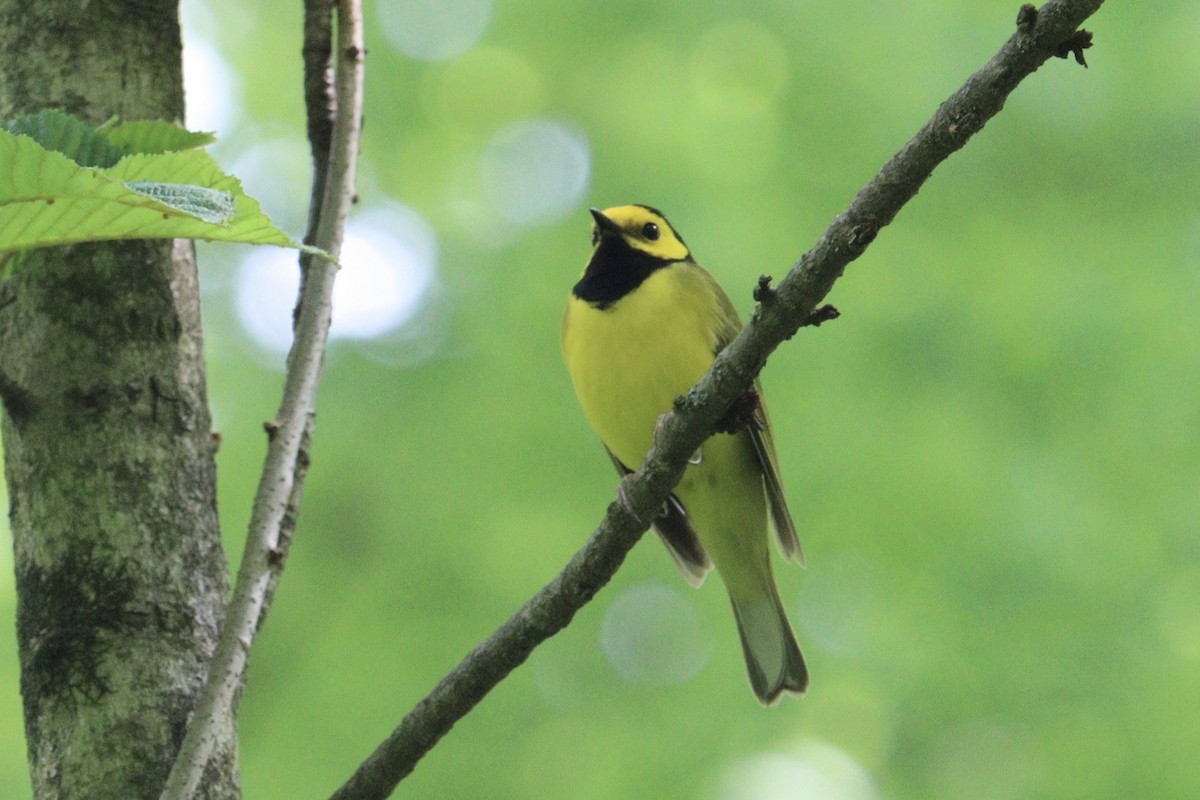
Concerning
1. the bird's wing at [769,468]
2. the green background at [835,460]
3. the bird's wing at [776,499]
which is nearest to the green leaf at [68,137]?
the bird's wing at [769,468]

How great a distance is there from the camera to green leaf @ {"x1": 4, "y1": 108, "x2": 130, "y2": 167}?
1973 mm

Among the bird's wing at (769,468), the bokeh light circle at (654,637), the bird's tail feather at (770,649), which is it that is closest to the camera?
the bird's wing at (769,468)

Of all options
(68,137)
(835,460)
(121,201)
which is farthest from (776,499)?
(121,201)

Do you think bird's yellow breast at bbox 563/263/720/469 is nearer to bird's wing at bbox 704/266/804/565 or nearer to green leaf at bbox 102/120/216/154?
bird's wing at bbox 704/266/804/565

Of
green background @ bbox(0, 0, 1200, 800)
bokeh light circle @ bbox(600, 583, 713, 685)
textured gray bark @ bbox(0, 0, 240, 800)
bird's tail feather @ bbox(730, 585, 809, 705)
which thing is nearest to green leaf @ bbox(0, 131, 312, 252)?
textured gray bark @ bbox(0, 0, 240, 800)

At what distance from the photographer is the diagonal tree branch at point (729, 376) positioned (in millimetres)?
1801

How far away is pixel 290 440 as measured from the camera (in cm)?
242

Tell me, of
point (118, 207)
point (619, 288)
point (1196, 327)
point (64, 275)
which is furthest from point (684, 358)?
point (1196, 327)

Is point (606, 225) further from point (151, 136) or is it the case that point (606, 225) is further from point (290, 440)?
point (151, 136)

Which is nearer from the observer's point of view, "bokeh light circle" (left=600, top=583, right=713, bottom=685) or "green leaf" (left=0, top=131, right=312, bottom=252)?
"green leaf" (left=0, top=131, right=312, bottom=252)

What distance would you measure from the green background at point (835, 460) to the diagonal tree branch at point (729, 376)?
4.01 m

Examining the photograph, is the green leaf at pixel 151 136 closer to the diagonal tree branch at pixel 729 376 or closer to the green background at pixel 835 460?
the diagonal tree branch at pixel 729 376

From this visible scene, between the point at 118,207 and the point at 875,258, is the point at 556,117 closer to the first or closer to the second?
the point at 875,258

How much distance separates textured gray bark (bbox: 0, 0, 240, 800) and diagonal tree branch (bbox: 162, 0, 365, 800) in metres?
0.10
